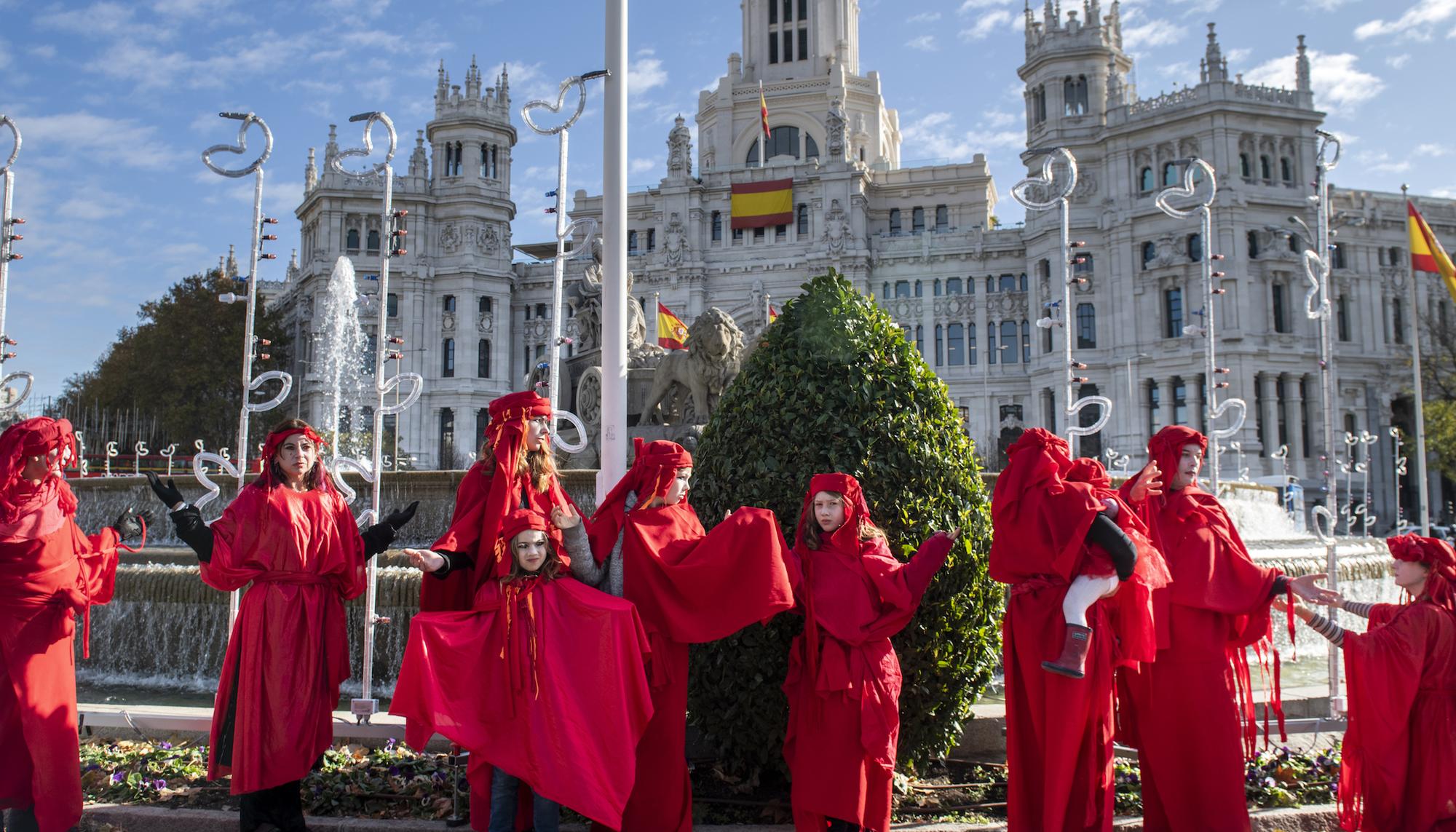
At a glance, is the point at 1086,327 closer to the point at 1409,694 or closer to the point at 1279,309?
the point at 1279,309

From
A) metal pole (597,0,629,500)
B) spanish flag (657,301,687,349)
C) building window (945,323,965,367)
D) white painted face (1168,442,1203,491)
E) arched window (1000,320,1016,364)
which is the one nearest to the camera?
white painted face (1168,442,1203,491)

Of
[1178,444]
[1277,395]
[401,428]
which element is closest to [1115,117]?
[1277,395]

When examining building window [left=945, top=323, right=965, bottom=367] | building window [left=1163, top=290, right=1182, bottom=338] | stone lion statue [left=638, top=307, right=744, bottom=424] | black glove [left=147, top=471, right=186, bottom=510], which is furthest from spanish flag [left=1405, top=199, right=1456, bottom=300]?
building window [left=945, top=323, right=965, bottom=367]

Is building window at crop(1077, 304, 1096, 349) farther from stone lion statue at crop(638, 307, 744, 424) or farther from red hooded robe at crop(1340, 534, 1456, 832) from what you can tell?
red hooded robe at crop(1340, 534, 1456, 832)

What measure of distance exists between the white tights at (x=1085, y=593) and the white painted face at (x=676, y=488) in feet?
5.77

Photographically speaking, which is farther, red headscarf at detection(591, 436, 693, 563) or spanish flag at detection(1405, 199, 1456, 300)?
spanish flag at detection(1405, 199, 1456, 300)

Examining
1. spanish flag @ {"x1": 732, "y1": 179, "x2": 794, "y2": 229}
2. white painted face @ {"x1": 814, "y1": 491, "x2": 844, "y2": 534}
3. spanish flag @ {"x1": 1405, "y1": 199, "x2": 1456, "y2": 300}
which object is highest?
spanish flag @ {"x1": 732, "y1": 179, "x2": 794, "y2": 229}

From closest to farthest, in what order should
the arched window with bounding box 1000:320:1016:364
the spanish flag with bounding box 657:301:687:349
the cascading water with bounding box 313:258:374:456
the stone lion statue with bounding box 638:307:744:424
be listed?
the stone lion statue with bounding box 638:307:744:424
the spanish flag with bounding box 657:301:687:349
the cascading water with bounding box 313:258:374:456
the arched window with bounding box 1000:320:1016:364

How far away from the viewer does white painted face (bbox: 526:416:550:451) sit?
457cm

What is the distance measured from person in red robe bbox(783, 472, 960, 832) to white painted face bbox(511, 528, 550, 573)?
46.8 inches

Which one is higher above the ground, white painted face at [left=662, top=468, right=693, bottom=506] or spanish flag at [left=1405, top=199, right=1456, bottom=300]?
spanish flag at [left=1405, top=199, right=1456, bottom=300]

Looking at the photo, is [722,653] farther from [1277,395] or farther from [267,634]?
[1277,395]

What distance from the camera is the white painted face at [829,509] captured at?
4.32 meters

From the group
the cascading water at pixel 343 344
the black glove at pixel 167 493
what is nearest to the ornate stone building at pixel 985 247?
the cascading water at pixel 343 344
